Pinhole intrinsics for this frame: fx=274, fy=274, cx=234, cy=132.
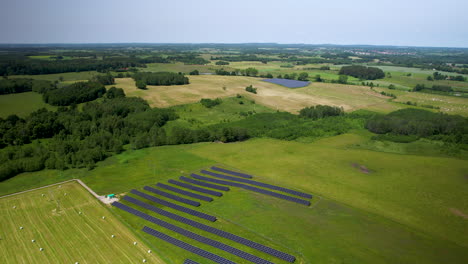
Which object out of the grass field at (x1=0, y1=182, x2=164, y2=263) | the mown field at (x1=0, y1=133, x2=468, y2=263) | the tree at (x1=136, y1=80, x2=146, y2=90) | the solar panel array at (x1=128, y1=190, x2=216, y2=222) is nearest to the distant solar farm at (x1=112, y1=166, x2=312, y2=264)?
the solar panel array at (x1=128, y1=190, x2=216, y2=222)

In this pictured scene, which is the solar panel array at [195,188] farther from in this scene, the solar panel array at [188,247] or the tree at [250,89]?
the tree at [250,89]

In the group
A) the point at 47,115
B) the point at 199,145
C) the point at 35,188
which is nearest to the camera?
the point at 35,188

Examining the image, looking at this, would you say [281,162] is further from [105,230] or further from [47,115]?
[47,115]

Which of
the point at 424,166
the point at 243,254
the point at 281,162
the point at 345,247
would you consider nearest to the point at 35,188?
the point at 243,254

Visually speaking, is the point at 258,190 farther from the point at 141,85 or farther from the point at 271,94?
the point at 141,85

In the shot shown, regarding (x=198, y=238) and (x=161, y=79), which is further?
(x=161, y=79)

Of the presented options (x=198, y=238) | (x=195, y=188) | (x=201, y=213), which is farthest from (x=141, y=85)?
(x=198, y=238)

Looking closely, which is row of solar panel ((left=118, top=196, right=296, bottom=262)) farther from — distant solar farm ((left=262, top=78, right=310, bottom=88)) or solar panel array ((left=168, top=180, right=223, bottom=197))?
distant solar farm ((left=262, top=78, right=310, bottom=88))
